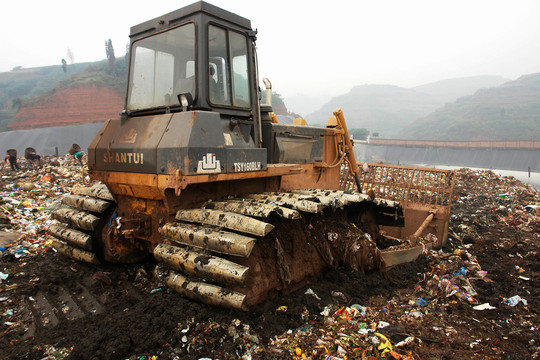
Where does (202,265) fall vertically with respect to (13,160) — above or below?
below

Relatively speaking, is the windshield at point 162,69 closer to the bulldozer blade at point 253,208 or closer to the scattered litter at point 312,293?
the bulldozer blade at point 253,208

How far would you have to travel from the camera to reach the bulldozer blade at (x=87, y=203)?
394cm

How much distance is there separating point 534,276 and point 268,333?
11.9 ft

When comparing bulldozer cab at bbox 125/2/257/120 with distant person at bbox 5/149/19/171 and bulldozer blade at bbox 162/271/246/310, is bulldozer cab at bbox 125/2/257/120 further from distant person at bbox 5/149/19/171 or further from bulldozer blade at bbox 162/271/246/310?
distant person at bbox 5/149/19/171

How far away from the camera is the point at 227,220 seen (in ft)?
9.34

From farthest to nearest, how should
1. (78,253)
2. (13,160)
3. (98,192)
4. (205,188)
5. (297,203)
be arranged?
(13,160) → (98,192) → (78,253) → (205,188) → (297,203)

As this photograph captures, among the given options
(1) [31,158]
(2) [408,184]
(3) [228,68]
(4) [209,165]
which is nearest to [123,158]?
(4) [209,165]

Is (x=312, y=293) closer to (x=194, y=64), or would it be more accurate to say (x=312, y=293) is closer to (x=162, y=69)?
(x=194, y=64)

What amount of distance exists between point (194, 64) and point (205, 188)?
3.76 ft

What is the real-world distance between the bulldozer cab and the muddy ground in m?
1.83

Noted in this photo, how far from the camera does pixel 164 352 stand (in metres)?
2.52

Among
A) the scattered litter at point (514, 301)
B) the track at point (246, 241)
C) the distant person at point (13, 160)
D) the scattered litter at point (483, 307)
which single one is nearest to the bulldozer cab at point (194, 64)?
the track at point (246, 241)

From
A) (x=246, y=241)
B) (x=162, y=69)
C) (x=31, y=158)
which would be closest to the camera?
(x=246, y=241)

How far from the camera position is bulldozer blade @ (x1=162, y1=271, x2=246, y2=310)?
2584 millimetres
